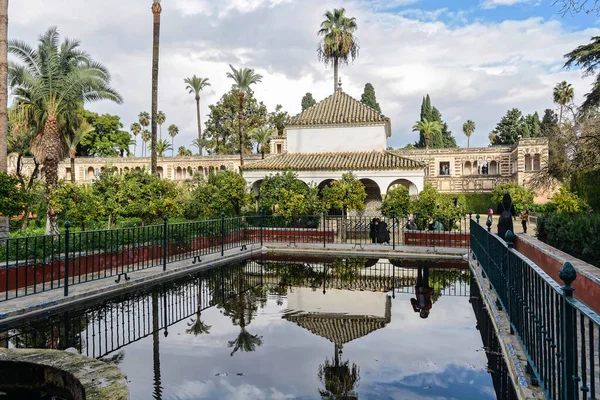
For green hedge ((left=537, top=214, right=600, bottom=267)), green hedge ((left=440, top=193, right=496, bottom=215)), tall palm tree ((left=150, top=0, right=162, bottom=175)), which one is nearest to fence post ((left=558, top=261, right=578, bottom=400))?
green hedge ((left=537, top=214, right=600, bottom=267))

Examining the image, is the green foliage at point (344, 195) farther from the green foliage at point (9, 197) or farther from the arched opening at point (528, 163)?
the arched opening at point (528, 163)

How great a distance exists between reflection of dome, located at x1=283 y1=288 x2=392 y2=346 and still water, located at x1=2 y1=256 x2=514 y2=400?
0.07ft

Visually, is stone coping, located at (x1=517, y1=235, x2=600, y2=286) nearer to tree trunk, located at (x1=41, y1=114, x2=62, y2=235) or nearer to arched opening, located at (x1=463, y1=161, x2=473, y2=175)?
tree trunk, located at (x1=41, y1=114, x2=62, y2=235)

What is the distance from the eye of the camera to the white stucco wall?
27.1 m

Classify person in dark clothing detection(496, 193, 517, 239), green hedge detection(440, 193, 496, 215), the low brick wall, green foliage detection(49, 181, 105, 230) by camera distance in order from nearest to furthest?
the low brick wall → person in dark clothing detection(496, 193, 517, 239) → green foliage detection(49, 181, 105, 230) → green hedge detection(440, 193, 496, 215)

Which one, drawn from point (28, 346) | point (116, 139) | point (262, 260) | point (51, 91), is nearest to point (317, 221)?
point (262, 260)

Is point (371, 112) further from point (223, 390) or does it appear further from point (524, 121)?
point (524, 121)

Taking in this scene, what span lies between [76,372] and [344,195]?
1836cm

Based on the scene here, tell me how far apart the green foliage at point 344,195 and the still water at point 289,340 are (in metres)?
10.8

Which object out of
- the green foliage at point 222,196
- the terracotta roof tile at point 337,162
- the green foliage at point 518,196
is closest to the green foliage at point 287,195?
the green foliage at point 222,196

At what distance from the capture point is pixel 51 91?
632 inches

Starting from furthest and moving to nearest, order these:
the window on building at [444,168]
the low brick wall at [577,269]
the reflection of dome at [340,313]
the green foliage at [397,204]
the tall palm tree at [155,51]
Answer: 1. the window on building at [444,168]
2. the tall palm tree at [155,51]
3. the green foliage at [397,204]
4. the reflection of dome at [340,313]
5. the low brick wall at [577,269]

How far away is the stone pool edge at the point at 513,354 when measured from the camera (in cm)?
437

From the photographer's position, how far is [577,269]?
6.71 m
